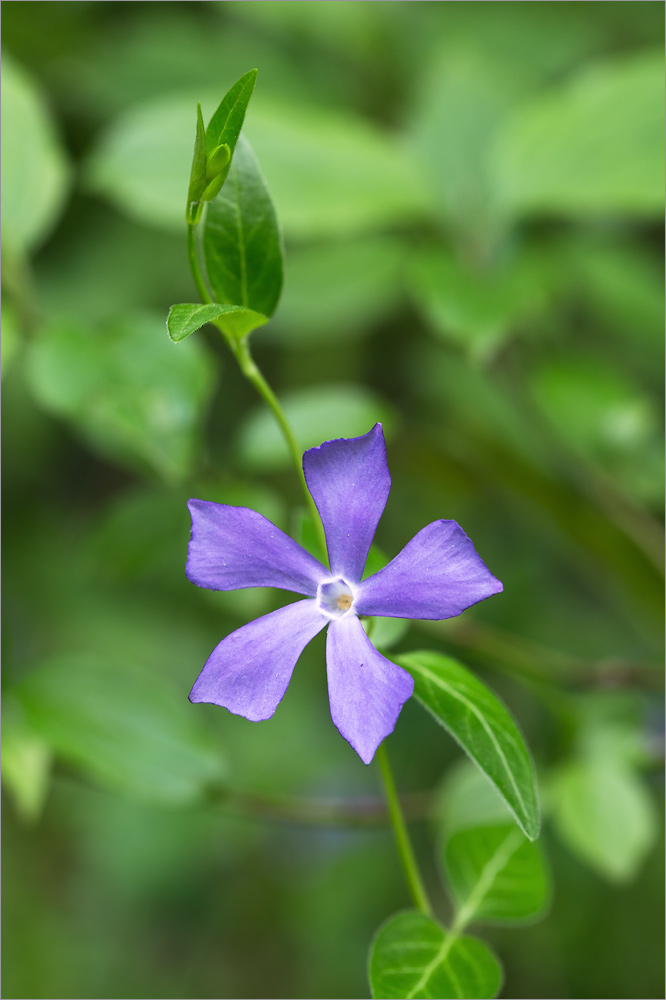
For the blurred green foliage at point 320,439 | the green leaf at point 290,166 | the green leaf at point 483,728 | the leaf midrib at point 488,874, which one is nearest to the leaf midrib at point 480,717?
the green leaf at point 483,728

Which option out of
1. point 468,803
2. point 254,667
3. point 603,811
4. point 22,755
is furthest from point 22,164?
point 603,811

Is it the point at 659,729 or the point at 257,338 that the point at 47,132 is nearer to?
the point at 257,338

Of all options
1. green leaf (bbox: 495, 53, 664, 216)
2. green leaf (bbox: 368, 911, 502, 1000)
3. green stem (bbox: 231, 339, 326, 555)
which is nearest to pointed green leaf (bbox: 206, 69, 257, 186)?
green stem (bbox: 231, 339, 326, 555)

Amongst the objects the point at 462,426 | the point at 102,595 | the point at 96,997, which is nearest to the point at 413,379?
the point at 462,426

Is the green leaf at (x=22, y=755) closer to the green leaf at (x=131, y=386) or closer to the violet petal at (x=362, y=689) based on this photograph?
the green leaf at (x=131, y=386)

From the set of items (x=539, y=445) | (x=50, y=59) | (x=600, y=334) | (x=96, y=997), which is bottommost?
(x=96, y=997)

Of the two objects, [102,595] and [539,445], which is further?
[102,595]

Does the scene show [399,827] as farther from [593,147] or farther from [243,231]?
[593,147]
